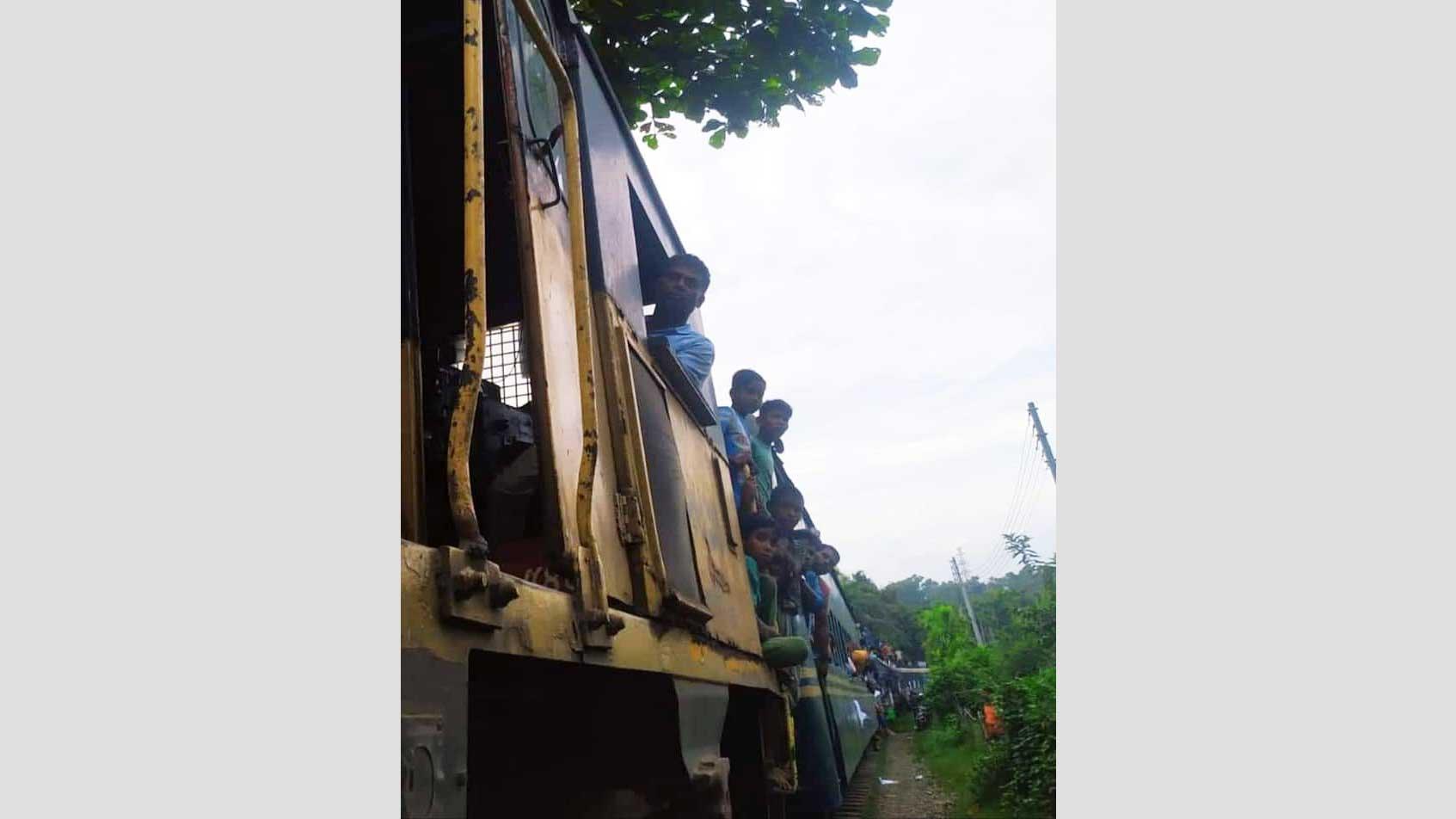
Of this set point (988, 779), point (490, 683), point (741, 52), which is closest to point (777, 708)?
point (490, 683)

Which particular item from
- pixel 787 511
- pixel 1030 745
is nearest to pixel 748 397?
pixel 787 511

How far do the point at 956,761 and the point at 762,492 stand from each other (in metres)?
6.49

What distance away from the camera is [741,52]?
Result: 5.43 meters

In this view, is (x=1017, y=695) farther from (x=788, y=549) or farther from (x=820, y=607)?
(x=788, y=549)

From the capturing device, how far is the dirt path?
6598mm

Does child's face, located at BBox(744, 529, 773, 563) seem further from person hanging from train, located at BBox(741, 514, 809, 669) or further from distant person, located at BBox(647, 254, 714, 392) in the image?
distant person, located at BBox(647, 254, 714, 392)

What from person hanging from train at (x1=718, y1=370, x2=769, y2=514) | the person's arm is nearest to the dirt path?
person hanging from train at (x1=718, y1=370, x2=769, y2=514)

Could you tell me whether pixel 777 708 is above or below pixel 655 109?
below

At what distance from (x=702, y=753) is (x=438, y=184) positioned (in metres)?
1.73

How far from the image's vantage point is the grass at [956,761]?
6.77 metres

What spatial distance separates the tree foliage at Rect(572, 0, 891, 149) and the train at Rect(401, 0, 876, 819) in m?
2.18

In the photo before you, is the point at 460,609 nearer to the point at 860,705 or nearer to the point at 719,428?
the point at 719,428

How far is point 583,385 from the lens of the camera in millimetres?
1682

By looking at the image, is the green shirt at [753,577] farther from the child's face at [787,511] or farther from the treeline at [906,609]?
the treeline at [906,609]
